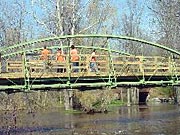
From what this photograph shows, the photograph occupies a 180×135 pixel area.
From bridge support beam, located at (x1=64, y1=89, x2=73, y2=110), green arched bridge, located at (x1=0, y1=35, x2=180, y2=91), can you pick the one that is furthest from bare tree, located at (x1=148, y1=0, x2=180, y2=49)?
green arched bridge, located at (x1=0, y1=35, x2=180, y2=91)

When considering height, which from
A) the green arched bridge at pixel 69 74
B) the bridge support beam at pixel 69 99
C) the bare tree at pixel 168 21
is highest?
the bare tree at pixel 168 21

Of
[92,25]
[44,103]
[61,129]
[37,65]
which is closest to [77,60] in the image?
[37,65]

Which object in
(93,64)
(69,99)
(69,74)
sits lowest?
(69,99)

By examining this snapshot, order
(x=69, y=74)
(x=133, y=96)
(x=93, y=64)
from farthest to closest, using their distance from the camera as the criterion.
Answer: (x=133, y=96), (x=93, y=64), (x=69, y=74)

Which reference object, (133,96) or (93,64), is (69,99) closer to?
(133,96)

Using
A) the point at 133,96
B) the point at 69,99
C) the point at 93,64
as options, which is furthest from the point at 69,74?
the point at 133,96

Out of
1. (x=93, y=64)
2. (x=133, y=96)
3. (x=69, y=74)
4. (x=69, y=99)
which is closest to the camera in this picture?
(x=69, y=74)

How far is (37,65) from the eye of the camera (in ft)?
84.1

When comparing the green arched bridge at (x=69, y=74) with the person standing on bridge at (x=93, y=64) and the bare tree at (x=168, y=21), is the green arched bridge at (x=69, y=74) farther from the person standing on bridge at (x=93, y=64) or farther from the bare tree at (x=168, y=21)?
the bare tree at (x=168, y=21)

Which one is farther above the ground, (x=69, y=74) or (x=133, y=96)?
(x=69, y=74)

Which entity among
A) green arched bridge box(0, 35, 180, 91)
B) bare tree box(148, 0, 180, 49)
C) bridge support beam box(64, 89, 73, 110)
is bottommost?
bridge support beam box(64, 89, 73, 110)

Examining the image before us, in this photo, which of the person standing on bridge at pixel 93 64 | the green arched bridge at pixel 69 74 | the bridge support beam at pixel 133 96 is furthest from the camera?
the bridge support beam at pixel 133 96

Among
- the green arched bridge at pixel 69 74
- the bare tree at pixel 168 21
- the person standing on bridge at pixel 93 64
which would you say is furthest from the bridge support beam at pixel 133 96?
the person standing on bridge at pixel 93 64

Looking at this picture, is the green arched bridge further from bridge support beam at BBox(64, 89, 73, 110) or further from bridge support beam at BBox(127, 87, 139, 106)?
bridge support beam at BBox(127, 87, 139, 106)
